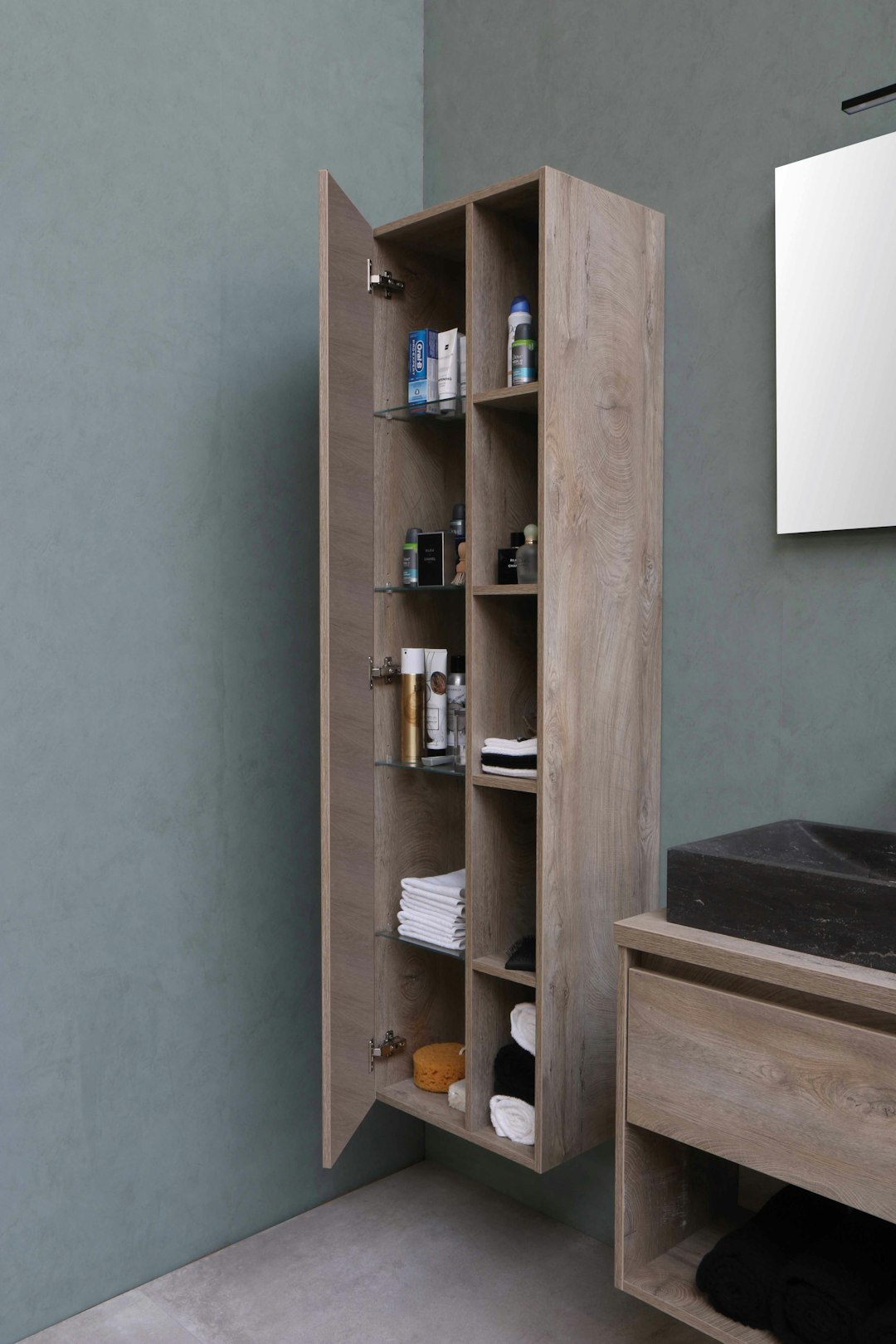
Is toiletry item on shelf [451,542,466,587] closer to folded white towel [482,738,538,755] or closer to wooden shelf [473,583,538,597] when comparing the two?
wooden shelf [473,583,538,597]

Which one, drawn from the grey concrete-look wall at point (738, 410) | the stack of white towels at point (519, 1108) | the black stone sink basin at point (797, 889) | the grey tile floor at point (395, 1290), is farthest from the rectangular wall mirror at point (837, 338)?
the grey tile floor at point (395, 1290)

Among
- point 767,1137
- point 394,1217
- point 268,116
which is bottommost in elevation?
point 394,1217

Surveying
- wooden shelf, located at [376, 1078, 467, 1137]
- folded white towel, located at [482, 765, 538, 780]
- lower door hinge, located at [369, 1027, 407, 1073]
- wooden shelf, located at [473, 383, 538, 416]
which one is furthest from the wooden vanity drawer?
wooden shelf, located at [473, 383, 538, 416]

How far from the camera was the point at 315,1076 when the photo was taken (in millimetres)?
2533

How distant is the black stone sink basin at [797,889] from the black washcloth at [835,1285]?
1.46 ft

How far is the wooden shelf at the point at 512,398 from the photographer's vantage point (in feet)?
6.18

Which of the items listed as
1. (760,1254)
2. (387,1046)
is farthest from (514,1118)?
(760,1254)

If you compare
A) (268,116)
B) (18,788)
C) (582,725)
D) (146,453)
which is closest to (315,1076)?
(18,788)

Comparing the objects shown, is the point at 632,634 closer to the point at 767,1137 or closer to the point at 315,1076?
the point at 767,1137

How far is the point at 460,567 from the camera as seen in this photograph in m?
2.14

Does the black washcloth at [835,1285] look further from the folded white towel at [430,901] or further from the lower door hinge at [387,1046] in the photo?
the lower door hinge at [387,1046]

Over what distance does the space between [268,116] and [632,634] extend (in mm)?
1388

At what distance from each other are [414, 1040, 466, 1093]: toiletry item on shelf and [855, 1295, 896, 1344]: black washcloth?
35.9 inches

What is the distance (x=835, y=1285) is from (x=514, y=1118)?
648 mm
